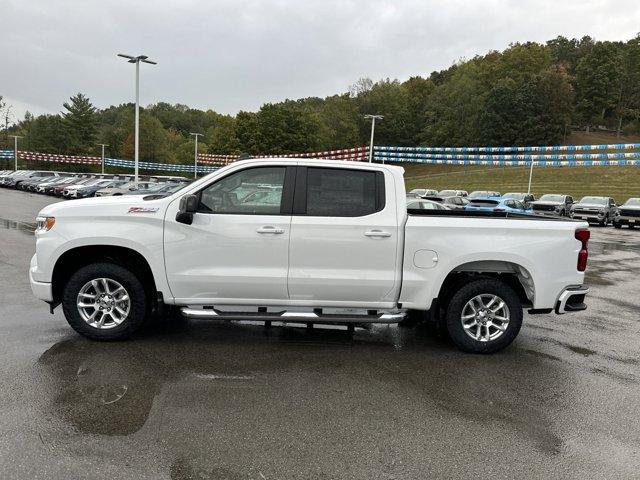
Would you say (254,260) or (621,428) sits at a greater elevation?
(254,260)

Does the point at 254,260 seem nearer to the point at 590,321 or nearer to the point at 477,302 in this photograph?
the point at 477,302

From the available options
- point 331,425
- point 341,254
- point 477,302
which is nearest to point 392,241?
point 341,254

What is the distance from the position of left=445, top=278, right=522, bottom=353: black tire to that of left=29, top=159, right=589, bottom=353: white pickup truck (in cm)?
1

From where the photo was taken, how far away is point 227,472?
3.10 metres

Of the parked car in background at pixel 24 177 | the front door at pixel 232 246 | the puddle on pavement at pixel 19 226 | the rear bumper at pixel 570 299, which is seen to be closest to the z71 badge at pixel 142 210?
the front door at pixel 232 246

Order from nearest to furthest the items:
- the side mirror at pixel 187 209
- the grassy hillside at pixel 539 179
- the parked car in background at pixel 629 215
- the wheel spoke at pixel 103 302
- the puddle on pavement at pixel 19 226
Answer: the side mirror at pixel 187 209, the wheel spoke at pixel 103 302, the puddle on pavement at pixel 19 226, the parked car in background at pixel 629 215, the grassy hillside at pixel 539 179

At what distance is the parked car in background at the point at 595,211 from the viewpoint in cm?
2700

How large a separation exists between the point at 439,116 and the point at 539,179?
1381 inches

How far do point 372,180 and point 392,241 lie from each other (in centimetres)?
70

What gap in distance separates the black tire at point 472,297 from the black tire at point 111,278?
327 cm

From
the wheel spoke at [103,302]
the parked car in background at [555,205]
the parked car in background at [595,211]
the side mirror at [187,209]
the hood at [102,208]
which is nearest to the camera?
the side mirror at [187,209]

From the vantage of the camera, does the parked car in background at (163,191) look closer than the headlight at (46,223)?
No

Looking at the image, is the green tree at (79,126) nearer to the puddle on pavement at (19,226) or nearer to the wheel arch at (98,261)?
the puddle on pavement at (19,226)

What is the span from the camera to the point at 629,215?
25719 mm
